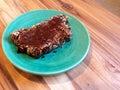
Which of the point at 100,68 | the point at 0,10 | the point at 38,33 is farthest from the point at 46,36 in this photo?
the point at 0,10

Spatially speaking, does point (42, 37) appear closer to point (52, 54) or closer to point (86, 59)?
point (52, 54)

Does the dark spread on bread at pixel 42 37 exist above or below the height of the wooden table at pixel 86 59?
above

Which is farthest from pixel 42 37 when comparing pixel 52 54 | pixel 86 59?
pixel 86 59

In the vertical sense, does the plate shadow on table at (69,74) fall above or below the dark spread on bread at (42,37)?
below

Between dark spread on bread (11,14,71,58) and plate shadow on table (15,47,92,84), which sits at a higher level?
dark spread on bread (11,14,71,58)

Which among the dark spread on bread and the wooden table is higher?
the dark spread on bread
